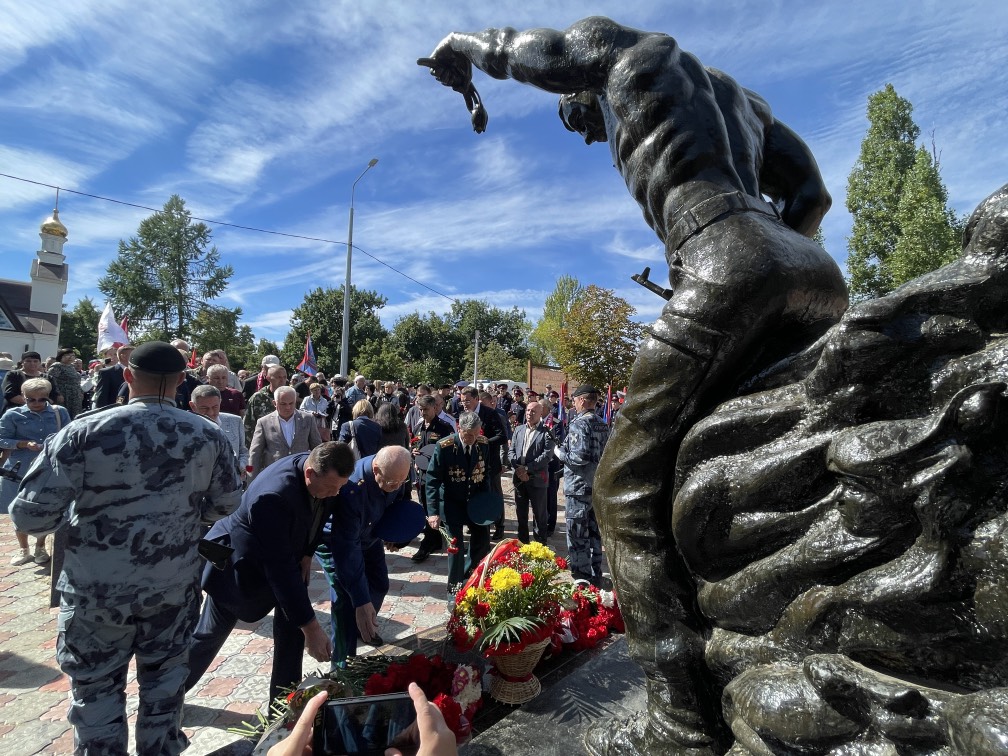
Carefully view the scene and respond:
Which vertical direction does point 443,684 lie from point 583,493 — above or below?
below

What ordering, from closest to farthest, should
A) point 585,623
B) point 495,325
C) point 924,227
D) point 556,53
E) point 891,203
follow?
point 556,53 → point 585,623 → point 924,227 → point 891,203 → point 495,325

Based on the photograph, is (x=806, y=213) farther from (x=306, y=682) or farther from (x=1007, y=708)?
(x=306, y=682)

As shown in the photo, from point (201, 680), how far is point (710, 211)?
4.28 m

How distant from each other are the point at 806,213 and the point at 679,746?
219cm

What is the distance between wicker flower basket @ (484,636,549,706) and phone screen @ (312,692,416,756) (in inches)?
46.8

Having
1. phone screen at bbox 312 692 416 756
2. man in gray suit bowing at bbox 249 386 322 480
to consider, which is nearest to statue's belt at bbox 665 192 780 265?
phone screen at bbox 312 692 416 756

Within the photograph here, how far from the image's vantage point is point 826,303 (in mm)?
2160

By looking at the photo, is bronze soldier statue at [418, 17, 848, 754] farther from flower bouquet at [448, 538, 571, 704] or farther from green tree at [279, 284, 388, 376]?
green tree at [279, 284, 388, 376]

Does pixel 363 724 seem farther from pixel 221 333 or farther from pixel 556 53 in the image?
pixel 221 333

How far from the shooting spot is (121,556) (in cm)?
264

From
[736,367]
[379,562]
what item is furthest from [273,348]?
[736,367]

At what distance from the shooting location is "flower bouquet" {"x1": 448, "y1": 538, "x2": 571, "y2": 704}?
2939mm

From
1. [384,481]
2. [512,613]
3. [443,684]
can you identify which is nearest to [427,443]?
[384,481]

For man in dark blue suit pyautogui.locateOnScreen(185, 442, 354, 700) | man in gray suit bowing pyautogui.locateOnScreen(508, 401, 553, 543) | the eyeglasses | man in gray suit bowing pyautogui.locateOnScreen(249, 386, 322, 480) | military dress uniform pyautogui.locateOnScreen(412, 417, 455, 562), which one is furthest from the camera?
man in gray suit bowing pyautogui.locateOnScreen(508, 401, 553, 543)
